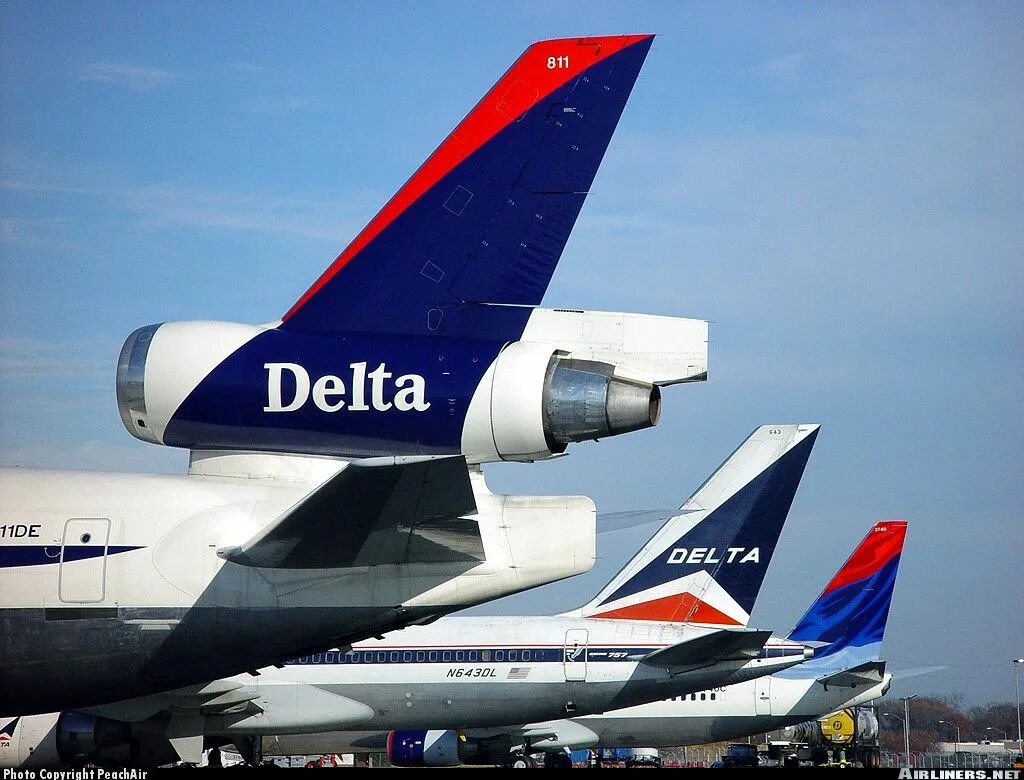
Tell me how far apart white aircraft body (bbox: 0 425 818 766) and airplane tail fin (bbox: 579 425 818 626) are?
3 cm

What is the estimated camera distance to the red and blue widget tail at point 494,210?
1103 cm

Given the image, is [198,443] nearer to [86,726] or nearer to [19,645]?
[19,645]

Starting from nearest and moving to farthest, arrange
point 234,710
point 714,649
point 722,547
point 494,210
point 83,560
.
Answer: point 494,210, point 83,560, point 234,710, point 714,649, point 722,547

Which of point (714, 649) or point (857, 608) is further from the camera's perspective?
point (857, 608)

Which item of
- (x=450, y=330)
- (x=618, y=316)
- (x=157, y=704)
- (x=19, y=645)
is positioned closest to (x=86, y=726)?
(x=157, y=704)

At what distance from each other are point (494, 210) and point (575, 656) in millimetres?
18314

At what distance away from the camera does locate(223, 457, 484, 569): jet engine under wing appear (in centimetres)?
949

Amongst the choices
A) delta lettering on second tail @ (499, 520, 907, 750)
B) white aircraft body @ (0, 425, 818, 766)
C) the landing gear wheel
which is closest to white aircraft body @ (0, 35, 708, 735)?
white aircraft body @ (0, 425, 818, 766)

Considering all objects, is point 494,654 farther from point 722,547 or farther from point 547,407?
point 547,407

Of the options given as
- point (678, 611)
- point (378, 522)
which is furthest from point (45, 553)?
point (678, 611)

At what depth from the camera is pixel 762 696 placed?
104 ft

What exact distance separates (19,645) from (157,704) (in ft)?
24.8

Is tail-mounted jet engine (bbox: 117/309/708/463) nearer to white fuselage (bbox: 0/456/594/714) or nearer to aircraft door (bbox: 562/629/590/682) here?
white fuselage (bbox: 0/456/594/714)

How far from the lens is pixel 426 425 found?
10.3 meters
